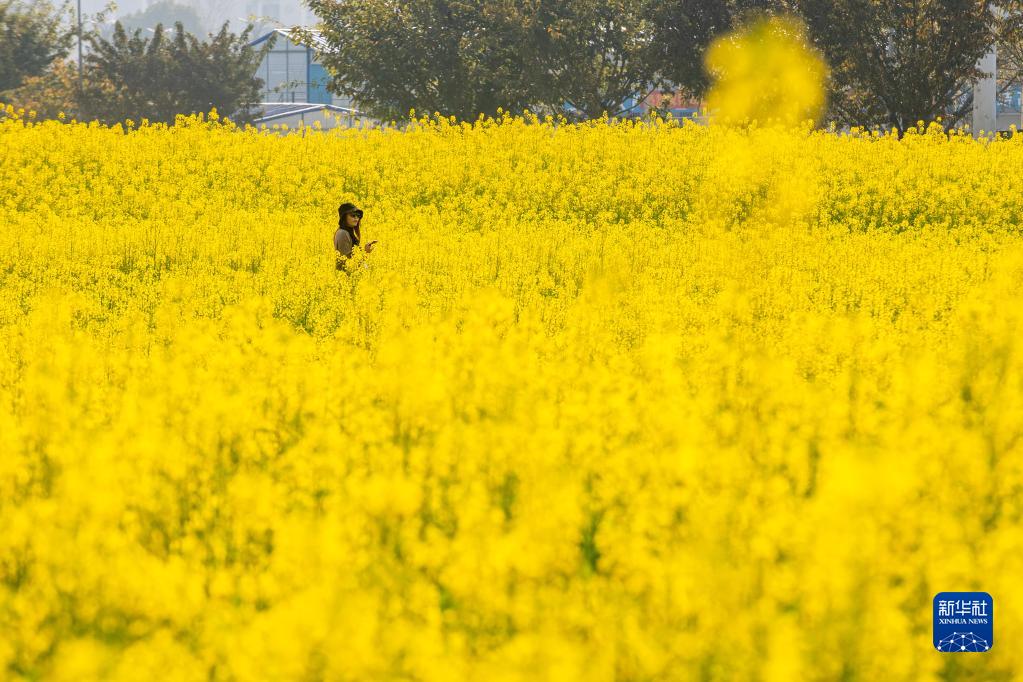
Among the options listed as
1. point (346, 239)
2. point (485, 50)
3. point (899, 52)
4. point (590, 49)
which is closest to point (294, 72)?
point (590, 49)

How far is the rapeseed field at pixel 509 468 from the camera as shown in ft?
13.9

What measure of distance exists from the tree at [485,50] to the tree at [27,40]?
52.7 ft

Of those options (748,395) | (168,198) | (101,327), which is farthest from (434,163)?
(748,395)

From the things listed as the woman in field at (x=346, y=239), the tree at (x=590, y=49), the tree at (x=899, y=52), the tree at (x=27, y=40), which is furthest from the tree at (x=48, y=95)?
the woman in field at (x=346, y=239)

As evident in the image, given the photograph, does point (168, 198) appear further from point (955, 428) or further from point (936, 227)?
point (955, 428)

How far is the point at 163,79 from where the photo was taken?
46406 mm

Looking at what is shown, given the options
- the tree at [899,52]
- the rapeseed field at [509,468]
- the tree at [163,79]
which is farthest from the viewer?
the tree at [163,79]

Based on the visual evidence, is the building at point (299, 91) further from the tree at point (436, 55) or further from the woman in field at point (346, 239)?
the woman in field at point (346, 239)

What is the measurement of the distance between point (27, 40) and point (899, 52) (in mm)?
32874

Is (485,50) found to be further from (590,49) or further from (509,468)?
(509,468)

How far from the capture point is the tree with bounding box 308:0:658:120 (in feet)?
108

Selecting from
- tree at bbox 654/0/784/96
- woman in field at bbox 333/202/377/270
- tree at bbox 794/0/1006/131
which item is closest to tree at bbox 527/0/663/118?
tree at bbox 654/0/784/96

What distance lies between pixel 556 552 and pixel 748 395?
2909 mm

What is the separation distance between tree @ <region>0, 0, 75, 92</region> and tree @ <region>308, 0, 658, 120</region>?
52.7 feet
